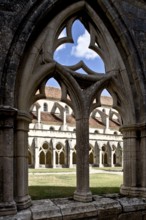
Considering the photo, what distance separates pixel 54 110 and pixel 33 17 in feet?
97.3

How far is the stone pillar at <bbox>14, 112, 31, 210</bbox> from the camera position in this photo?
9.78ft

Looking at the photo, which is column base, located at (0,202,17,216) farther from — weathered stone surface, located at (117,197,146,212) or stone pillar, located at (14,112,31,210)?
weathered stone surface, located at (117,197,146,212)

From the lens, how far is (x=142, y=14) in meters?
4.01

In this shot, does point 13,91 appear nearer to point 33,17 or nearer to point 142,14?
point 33,17

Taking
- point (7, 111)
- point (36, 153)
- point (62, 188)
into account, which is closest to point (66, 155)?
point (36, 153)

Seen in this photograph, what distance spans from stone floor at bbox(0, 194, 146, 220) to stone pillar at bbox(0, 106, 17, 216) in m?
0.15

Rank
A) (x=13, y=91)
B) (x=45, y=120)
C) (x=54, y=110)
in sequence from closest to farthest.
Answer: (x=13, y=91) → (x=45, y=120) → (x=54, y=110)

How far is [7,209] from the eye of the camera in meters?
2.77

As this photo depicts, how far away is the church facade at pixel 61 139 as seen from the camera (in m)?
25.9

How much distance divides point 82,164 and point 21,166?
856 mm

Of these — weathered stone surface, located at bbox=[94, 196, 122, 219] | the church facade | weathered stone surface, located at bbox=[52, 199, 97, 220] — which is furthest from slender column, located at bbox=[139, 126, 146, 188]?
the church facade

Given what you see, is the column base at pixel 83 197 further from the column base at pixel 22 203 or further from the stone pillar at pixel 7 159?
the stone pillar at pixel 7 159

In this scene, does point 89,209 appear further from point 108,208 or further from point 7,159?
point 7,159

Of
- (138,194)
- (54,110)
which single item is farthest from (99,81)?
(54,110)
